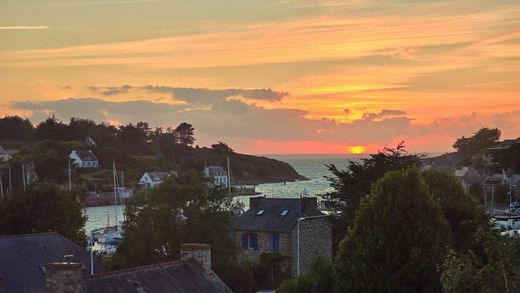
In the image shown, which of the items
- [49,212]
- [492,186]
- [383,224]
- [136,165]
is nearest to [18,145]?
[136,165]

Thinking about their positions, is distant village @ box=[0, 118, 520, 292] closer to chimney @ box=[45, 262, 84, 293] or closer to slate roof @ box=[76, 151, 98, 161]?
chimney @ box=[45, 262, 84, 293]

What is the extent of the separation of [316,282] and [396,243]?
6839 millimetres

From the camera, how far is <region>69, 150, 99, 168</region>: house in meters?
176

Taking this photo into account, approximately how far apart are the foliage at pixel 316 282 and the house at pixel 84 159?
143257mm

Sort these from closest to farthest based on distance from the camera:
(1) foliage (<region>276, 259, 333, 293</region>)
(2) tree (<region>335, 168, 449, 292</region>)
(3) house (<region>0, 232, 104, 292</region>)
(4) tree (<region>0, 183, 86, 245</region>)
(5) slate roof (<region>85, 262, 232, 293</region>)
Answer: (5) slate roof (<region>85, 262, 232, 293</region>), (2) tree (<region>335, 168, 449, 292</region>), (3) house (<region>0, 232, 104, 292</region>), (1) foliage (<region>276, 259, 333, 293</region>), (4) tree (<region>0, 183, 86, 245</region>)

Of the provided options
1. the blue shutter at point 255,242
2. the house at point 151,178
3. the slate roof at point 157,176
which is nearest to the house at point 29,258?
the blue shutter at point 255,242

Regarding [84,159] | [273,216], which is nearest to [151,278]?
[273,216]

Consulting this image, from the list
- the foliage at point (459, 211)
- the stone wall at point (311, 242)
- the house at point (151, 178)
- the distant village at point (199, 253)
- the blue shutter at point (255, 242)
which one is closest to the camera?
the distant village at point (199, 253)

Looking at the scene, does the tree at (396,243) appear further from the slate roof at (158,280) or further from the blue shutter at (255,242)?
the blue shutter at (255,242)

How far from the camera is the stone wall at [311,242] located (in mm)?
46188

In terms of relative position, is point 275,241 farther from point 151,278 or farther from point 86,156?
point 86,156

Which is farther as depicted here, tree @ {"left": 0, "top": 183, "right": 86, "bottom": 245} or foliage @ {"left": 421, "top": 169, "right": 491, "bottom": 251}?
tree @ {"left": 0, "top": 183, "right": 86, "bottom": 245}

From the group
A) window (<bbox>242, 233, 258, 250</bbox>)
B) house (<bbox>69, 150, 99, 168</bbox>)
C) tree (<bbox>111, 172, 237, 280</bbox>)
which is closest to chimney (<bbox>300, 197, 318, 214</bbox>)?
window (<bbox>242, 233, 258, 250</bbox>)

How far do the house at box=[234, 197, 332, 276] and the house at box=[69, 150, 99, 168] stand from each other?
130941 mm
